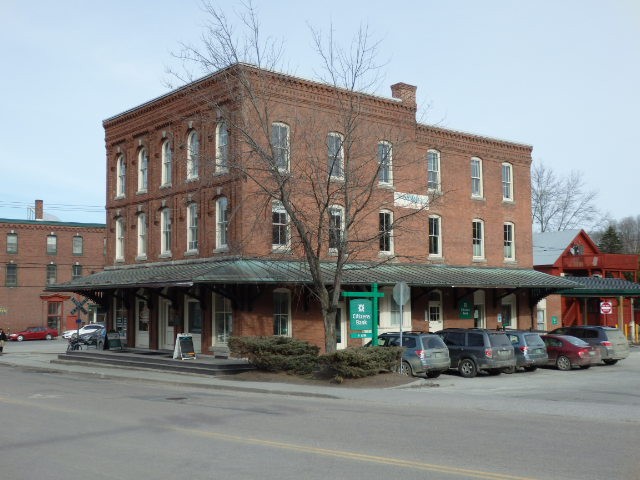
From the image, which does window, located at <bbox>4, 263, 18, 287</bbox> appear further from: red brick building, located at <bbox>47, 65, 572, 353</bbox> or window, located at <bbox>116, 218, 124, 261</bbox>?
window, located at <bbox>116, 218, 124, 261</bbox>

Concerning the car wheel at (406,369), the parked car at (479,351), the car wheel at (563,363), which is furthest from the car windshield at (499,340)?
the car wheel at (563,363)

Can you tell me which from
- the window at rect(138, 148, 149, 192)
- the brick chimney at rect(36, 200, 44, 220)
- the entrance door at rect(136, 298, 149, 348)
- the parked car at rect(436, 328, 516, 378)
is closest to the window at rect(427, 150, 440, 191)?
the parked car at rect(436, 328, 516, 378)

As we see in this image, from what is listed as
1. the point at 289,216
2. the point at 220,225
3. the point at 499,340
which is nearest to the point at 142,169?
the point at 220,225

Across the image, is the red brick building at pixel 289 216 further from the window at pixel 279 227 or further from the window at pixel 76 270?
the window at pixel 76 270

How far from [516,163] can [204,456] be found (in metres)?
33.7

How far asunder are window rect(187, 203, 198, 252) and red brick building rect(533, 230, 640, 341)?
2247 centimetres

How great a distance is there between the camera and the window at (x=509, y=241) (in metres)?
39.8

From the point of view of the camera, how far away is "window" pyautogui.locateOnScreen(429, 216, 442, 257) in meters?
36.2

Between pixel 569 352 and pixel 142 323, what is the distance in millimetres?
19408

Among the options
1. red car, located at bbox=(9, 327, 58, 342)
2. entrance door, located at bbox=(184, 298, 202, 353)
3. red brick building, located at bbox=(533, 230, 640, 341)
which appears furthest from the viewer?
red car, located at bbox=(9, 327, 58, 342)

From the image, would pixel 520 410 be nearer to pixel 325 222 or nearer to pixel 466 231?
pixel 325 222

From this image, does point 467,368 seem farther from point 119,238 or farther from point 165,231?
point 119,238

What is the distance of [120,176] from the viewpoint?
37000mm

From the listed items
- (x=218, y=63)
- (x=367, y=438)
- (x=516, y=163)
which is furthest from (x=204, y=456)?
(x=516, y=163)
